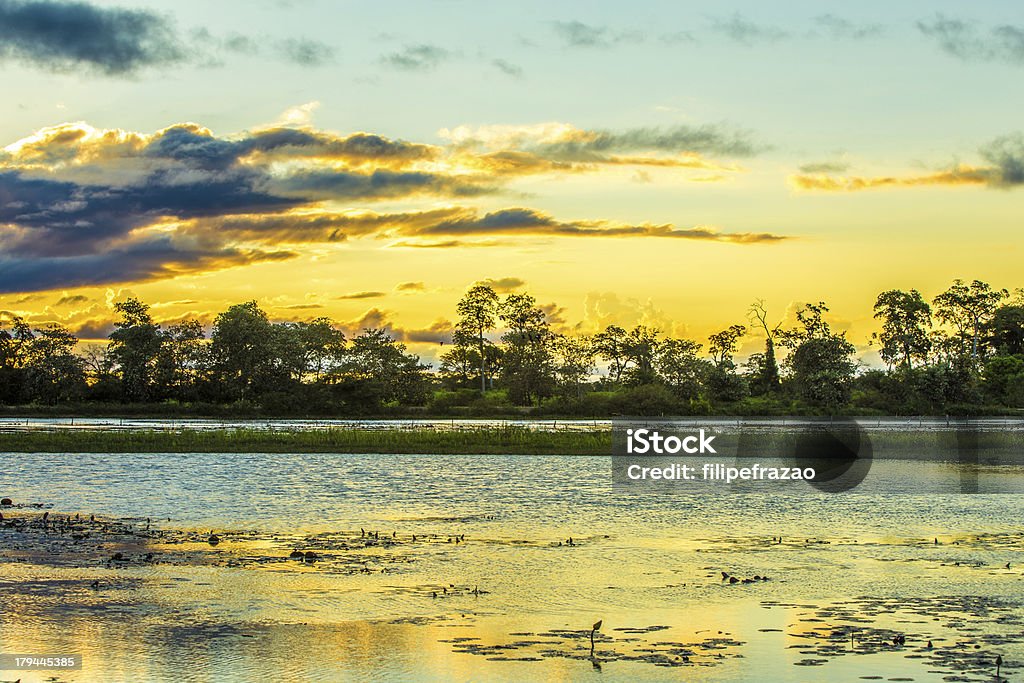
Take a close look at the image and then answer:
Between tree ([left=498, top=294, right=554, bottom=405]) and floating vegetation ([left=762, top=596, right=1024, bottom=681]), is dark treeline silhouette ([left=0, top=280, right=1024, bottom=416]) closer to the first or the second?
tree ([left=498, top=294, right=554, bottom=405])

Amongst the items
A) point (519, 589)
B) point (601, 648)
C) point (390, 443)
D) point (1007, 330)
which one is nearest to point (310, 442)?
point (390, 443)

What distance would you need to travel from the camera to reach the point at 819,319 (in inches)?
4916

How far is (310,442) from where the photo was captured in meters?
64.5

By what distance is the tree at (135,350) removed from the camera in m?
122

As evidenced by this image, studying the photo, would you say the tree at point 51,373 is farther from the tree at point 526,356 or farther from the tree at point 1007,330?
the tree at point 1007,330

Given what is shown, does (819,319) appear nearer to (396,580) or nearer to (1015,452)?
(1015,452)

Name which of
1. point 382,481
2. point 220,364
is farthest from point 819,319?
point 382,481

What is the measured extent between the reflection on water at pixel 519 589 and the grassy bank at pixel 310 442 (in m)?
23.0

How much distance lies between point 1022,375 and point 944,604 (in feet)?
377

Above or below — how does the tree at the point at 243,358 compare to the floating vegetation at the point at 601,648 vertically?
above

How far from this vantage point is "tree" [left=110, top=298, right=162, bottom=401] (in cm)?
12156

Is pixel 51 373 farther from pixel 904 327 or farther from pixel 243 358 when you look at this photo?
pixel 904 327

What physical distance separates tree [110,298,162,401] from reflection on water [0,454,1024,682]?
86546 millimetres

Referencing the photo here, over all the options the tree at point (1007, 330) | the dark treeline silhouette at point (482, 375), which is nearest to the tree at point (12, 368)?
the dark treeline silhouette at point (482, 375)
